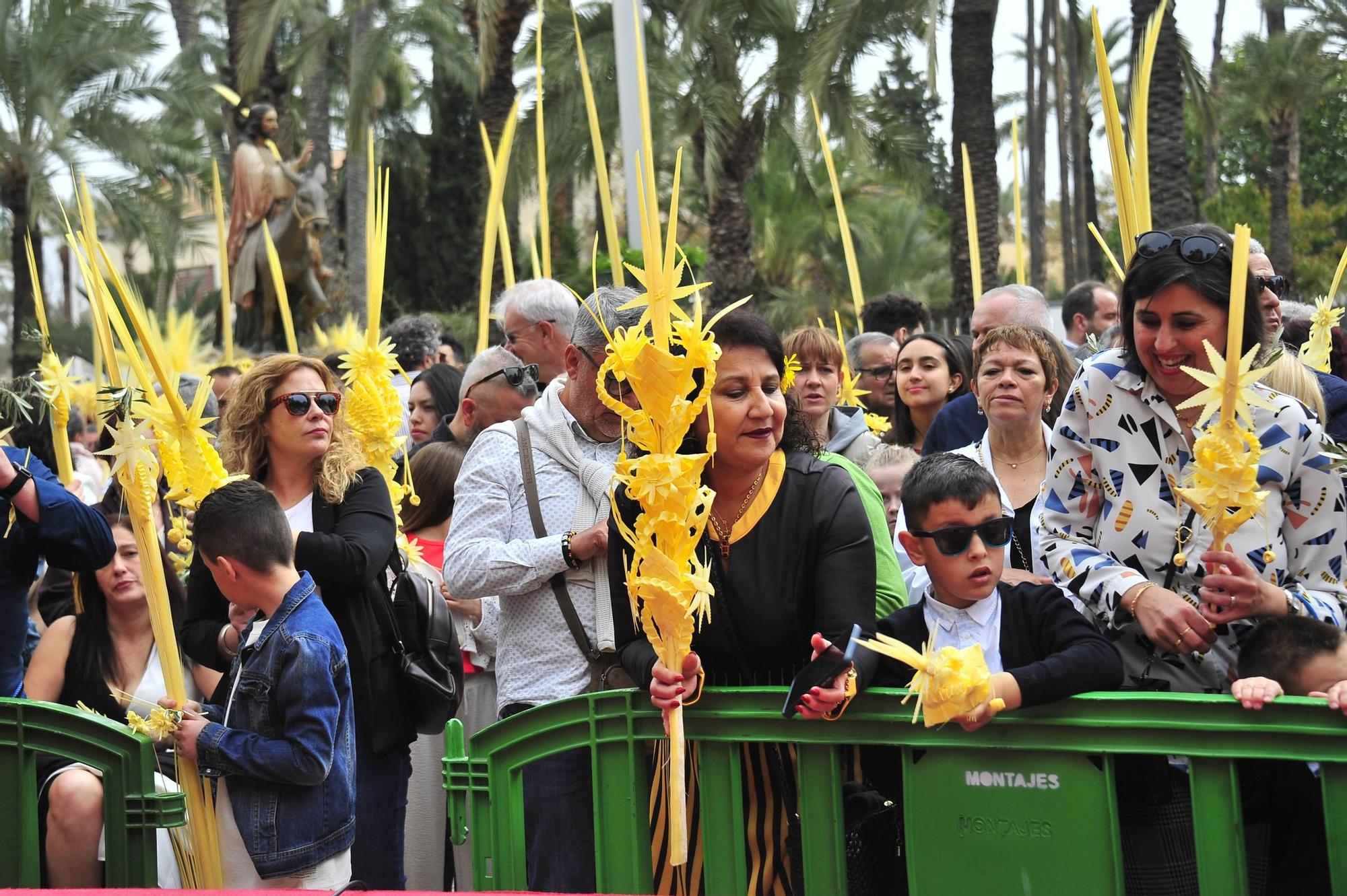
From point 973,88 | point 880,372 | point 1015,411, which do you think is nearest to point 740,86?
point 973,88

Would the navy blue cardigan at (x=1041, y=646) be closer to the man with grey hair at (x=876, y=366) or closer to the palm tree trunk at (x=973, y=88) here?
the man with grey hair at (x=876, y=366)

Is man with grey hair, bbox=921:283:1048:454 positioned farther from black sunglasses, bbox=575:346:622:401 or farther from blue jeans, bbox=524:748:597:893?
blue jeans, bbox=524:748:597:893

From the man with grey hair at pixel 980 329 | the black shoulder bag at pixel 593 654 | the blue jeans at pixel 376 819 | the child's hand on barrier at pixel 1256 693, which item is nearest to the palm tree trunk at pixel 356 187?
the man with grey hair at pixel 980 329

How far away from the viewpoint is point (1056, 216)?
221 feet

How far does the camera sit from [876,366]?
6996mm

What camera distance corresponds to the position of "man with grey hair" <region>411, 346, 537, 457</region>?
505 cm

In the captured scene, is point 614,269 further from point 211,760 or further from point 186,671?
point 186,671

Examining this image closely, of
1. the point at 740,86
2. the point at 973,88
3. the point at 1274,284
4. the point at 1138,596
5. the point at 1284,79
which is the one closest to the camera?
the point at 1138,596

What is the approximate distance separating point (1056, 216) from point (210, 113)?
48.8 m

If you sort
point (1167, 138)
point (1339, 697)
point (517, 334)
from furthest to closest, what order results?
point (1167, 138), point (517, 334), point (1339, 697)

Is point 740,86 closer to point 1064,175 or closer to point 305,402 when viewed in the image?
point 305,402

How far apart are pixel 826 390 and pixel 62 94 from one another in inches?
804

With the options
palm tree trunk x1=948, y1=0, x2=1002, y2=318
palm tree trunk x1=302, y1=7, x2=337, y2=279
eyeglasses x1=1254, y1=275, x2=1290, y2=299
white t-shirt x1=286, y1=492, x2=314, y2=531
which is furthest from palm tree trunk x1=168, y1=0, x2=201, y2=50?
eyeglasses x1=1254, y1=275, x2=1290, y2=299

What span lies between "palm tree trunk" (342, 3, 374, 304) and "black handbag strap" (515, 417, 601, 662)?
20492 mm
